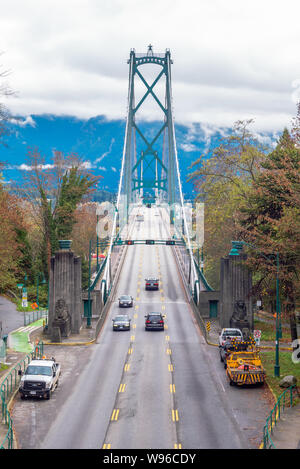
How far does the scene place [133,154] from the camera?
172m

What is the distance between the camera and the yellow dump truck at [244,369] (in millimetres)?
34406

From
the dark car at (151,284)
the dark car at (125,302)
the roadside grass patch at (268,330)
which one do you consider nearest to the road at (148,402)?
the roadside grass patch at (268,330)

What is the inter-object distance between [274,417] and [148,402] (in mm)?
6736

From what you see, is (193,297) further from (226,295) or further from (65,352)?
(65,352)

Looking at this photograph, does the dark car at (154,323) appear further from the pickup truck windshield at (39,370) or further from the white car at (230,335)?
the pickup truck windshield at (39,370)

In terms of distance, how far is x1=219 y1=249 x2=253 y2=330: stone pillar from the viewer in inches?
1989

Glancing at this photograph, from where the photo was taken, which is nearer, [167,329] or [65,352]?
[65,352]

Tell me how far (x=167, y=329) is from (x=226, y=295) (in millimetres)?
6322

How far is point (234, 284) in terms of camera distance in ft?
167

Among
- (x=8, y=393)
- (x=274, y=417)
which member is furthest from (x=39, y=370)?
(x=274, y=417)

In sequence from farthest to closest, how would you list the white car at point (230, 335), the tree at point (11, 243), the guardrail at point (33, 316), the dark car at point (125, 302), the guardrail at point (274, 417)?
the dark car at point (125, 302) < the guardrail at point (33, 316) < the tree at point (11, 243) < the white car at point (230, 335) < the guardrail at point (274, 417)

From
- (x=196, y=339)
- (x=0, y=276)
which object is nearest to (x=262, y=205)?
(x=196, y=339)

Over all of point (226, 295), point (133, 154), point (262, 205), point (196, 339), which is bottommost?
point (196, 339)

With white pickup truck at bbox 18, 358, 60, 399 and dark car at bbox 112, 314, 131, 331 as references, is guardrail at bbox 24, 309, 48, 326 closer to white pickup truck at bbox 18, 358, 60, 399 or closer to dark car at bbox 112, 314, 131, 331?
dark car at bbox 112, 314, 131, 331
